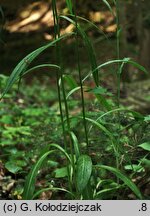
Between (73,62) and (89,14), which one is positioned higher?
(89,14)

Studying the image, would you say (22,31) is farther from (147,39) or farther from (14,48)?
(147,39)

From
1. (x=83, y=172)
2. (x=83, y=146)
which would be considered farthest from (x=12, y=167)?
(x=83, y=172)

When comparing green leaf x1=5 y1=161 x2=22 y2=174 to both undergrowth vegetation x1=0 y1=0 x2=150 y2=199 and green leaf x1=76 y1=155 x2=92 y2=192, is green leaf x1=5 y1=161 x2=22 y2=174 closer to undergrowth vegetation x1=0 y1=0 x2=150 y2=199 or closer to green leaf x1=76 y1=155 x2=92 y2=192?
undergrowth vegetation x1=0 y1=0 x2=150 y2=199

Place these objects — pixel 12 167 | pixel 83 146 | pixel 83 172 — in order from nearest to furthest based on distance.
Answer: pixel 83 172, pixel 12 167, pixel 83 146

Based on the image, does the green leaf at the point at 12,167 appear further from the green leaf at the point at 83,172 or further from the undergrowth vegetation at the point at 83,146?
the green leaf at the point at 83,172

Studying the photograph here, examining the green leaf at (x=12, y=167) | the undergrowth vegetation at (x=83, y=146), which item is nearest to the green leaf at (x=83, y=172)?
the undergrowth vegetation at (x=83, y=146)

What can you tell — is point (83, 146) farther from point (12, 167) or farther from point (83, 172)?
point (83, 172)

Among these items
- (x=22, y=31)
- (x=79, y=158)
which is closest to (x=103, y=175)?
(x=79, y=158)

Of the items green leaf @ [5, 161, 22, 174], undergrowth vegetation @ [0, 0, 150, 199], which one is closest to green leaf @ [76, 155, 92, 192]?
undergrowth vegetation @ [0, 0, 150, 199]
